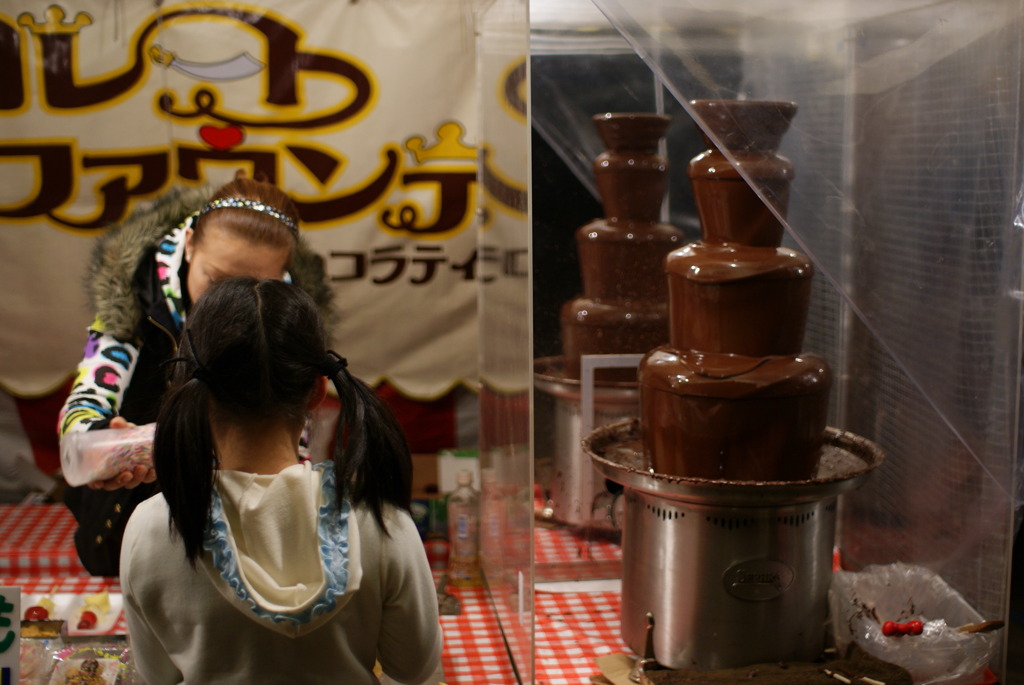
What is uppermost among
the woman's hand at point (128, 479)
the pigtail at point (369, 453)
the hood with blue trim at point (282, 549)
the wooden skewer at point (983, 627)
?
the pigtail at point (369, 453)

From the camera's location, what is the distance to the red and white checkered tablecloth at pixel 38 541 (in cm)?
290

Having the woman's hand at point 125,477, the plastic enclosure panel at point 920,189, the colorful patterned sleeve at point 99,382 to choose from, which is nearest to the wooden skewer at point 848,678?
the plastic enclosure panel at point 920,189

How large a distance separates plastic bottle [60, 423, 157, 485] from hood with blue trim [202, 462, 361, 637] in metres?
0.91

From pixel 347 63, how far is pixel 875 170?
1.66m

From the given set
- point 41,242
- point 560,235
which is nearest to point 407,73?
point 560,235

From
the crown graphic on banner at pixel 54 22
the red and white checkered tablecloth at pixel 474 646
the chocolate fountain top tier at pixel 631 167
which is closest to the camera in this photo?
the red and white checkered tablecloth at pixel 474 646

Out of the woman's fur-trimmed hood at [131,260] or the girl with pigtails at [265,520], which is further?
the woman's fur-trimmed hood at [131,260]

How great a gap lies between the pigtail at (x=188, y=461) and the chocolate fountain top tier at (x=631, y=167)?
1732mm

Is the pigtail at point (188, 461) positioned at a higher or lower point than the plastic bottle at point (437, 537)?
higher

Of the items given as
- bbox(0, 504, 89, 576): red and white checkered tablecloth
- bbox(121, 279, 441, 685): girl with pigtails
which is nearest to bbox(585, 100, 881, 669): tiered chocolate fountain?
bbox(121, 279, 441, 685): girl with pigtails

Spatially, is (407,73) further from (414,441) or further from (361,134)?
(414,441)

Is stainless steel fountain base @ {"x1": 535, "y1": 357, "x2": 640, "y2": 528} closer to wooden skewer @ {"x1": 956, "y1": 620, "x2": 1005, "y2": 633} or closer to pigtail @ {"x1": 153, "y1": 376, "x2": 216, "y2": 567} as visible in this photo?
wooden skewer @ {"x1": 956, "y1": 620, "x2": 1005, "y2": 633}

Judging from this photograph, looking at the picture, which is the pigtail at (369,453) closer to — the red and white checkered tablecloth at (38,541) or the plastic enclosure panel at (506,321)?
the plastic enclosure panel at (506,321)

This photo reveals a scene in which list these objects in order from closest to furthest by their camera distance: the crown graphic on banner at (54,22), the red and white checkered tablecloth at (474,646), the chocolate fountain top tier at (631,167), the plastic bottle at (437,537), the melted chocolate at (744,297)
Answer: the melted chocolate at (744,297)
the red and white checkered tablecloth at (474,646)
the chocolate fountain top tier at (631,167)
the plastic bottle at (437,537)
the crown graphic on banner at (54,22)
